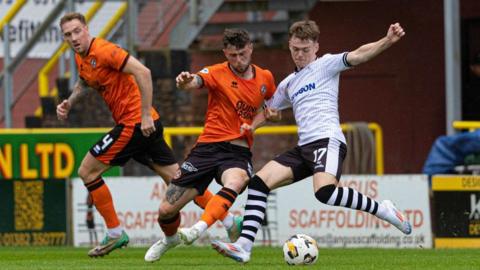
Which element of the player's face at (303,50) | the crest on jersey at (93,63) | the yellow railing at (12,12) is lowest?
the player's face at (303,50)

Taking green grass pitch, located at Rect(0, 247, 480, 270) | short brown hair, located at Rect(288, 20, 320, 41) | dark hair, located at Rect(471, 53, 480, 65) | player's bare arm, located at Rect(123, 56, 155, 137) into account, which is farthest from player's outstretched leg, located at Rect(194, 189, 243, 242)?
dark hair, located at Rect(471, 53, 480, 65)

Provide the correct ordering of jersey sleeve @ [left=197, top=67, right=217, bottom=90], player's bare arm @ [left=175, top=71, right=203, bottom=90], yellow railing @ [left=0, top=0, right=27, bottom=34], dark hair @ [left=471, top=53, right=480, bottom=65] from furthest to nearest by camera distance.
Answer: dark hair @ [left=471, top=53, right=480, bottom=65] < yellow railing @ [left=0, top=0, right=27, bottom=34] < jersey sleeve @ [left=197, top=67, right=217, bottom=90] < player's bare arm @ [left=175, top=71, right=203, bottom=90]

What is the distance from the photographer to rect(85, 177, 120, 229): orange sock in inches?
504

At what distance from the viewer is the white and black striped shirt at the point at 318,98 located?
11.6 meters

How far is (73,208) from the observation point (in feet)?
54.7

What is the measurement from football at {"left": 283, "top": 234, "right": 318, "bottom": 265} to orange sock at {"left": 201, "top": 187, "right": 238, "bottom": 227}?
0.60 meters

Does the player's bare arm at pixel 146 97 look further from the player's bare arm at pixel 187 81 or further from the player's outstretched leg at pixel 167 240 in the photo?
the player's outstretched leg at pixel 167 240

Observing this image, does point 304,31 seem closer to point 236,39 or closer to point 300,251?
point 236,39

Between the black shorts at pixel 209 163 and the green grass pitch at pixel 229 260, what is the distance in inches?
25.9

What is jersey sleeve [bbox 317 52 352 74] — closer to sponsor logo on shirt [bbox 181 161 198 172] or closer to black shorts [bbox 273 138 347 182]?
black shorts [bbox 273 138 347 182]

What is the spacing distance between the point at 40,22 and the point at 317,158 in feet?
36.8

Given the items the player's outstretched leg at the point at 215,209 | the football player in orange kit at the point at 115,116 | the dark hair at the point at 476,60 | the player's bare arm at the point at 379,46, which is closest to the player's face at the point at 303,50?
the player's bare arm at the point at 379,46

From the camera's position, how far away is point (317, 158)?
453 inches

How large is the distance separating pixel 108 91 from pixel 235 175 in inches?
60.9
